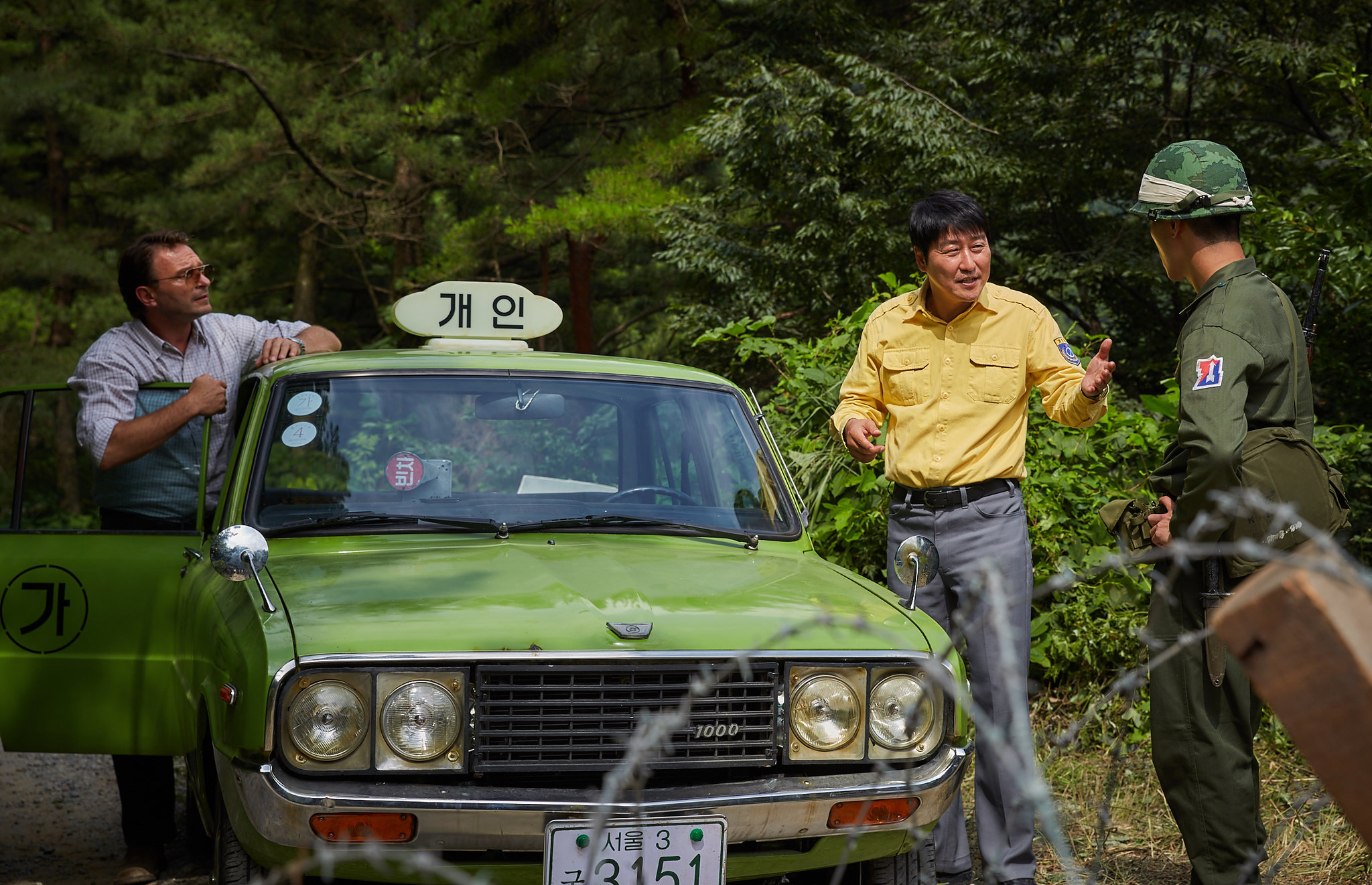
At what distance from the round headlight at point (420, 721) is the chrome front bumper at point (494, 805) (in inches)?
3.1

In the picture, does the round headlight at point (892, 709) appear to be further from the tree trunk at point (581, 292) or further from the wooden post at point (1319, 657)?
the tree trunk at point (581, 292)

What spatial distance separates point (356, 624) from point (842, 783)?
3.84 feet

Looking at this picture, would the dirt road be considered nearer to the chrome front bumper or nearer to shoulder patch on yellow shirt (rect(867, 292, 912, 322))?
the chrome front bumper

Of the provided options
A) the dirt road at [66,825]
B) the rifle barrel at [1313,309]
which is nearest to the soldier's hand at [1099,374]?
the rifle barrel at [1313,309]

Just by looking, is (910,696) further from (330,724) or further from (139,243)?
(139,243)

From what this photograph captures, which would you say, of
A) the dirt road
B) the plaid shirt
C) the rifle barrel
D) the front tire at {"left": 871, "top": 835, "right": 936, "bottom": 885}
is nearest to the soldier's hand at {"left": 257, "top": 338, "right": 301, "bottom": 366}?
the plaid shirt

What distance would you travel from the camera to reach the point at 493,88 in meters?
19.5

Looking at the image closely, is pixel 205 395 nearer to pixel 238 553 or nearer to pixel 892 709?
pixel 238 553

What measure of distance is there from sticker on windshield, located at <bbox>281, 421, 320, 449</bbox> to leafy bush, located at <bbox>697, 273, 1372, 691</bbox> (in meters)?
2.69

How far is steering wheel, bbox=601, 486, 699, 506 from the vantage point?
407cm

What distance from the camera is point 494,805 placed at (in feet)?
8.80

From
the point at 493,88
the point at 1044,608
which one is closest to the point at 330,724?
the point at 1044,608

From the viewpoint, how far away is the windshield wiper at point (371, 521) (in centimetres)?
366

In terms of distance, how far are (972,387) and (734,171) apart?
40.4 ft
